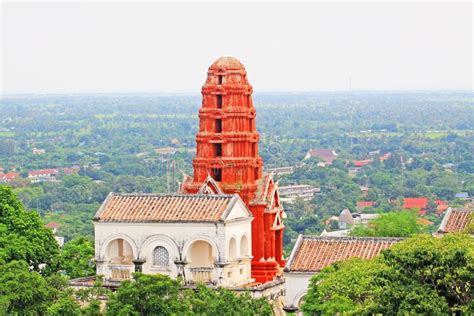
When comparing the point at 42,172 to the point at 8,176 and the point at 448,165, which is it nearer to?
the point at 8,176

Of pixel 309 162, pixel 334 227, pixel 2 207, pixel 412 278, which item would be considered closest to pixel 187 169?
pixel 309 162

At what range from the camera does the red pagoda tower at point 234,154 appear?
51219mm

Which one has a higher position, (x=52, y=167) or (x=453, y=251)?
(x=453, y=251)

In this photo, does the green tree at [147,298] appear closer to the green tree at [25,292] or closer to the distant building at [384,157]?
the green tree at [25,292]

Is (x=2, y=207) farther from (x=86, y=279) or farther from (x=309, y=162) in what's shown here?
(x=309, y=162)

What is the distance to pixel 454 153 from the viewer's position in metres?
193

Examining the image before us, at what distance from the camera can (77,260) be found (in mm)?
52562

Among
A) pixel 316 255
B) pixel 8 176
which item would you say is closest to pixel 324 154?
pixel 8 176

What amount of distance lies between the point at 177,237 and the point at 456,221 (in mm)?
7773

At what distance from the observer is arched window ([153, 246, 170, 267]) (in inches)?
1907

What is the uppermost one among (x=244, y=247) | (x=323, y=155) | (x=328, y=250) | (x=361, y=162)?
(x=328, y=250)

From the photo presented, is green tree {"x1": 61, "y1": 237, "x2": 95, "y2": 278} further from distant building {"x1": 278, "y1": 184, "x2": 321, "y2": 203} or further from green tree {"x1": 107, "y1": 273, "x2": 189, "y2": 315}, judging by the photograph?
distant building {"x1": 278, "y1": 184, "x2": 321, "y2": 203}

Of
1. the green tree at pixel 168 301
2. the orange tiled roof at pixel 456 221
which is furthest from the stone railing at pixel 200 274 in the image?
the orange tiled roof at pixel 456 221

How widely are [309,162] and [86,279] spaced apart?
128 m
